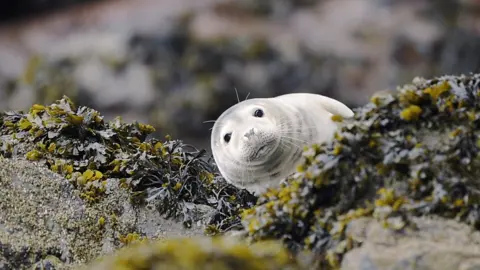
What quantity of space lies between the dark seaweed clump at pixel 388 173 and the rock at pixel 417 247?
0.02 meters

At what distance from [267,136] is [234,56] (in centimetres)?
97

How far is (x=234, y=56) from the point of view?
2756 millimetres

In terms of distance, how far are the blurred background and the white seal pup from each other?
0.57ft

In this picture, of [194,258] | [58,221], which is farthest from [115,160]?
[194,258]

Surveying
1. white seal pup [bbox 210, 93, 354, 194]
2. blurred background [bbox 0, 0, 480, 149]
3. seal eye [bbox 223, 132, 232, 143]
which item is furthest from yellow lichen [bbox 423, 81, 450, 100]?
seal eye [bbox 223, 132, 232, 143]

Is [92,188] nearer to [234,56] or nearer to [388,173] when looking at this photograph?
[388,173]

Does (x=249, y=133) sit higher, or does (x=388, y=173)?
(x=388, y=173)

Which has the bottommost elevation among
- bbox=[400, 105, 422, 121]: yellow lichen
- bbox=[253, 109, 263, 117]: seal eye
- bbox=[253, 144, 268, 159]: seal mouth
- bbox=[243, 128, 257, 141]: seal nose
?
bbox=[253, 144, 268, 159]: seal mouth

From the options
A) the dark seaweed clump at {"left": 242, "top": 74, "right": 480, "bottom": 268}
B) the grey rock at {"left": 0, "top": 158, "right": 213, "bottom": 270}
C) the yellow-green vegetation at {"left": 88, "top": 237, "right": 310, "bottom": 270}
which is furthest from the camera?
the grey rock at {"left": 0, "top": 158, "right": 213, "bottom": 270}

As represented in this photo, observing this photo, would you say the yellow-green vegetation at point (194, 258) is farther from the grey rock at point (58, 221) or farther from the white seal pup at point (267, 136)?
the white seal pup at point (267, 136)

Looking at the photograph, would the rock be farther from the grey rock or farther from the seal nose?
the seal nose

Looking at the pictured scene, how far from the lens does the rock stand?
3.00 ft

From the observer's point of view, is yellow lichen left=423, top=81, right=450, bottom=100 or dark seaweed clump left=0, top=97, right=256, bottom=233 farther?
dark seaweed clump left=0, top=97, right=256, bottom=233

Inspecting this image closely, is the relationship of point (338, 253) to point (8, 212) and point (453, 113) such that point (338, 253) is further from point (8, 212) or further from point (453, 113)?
point (8, 212)
